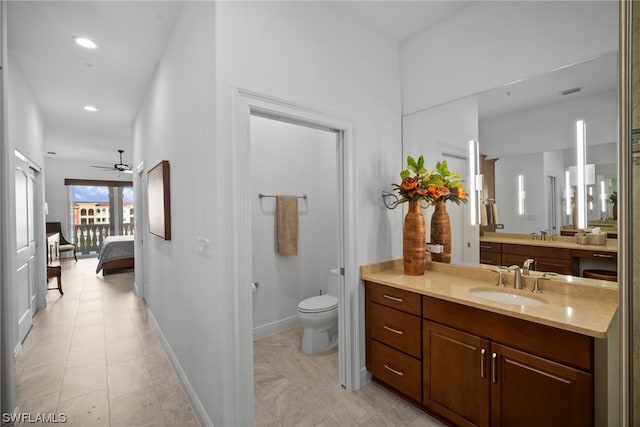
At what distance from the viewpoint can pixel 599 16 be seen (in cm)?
162

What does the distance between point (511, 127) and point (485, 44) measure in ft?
2.02

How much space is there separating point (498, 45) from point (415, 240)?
1.44m

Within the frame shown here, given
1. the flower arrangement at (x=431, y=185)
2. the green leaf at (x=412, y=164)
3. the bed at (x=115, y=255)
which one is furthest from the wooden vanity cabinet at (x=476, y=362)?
the bed at (x=115, y=255)

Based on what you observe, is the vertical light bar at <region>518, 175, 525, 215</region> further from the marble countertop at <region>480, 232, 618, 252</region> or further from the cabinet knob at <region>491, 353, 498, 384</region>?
the cabinet knob at <region>491, 353, 498, 384</region>

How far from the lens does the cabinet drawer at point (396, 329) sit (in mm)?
1928

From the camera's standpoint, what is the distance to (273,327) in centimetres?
327

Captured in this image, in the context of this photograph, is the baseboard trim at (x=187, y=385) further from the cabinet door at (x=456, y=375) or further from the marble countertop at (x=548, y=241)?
the marble countertop at (x=548, y=241)

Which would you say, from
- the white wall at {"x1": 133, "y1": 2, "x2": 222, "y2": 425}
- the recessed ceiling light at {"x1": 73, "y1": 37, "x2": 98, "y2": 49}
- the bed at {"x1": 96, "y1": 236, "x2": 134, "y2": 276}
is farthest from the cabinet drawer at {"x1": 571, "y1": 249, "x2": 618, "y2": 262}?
the bed at {"x1": 96, "y1": 236, "x2": 134, "y2": 276}

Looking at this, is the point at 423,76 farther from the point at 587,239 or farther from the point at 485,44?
the point at 587,239

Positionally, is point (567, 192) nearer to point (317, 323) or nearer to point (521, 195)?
point (521, 195)

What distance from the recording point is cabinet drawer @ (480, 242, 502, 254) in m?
2.08

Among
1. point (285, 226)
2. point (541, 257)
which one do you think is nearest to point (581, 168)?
point (541, 257)

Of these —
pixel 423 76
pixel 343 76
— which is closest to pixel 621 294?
pixel 343 76

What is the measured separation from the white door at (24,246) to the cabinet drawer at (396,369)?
337 cm
